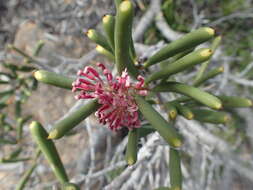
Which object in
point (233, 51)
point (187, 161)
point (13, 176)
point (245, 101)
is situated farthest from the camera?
point (233, 51)

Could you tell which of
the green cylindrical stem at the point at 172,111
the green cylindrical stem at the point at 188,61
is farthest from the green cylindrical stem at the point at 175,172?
the green cylindrical stem at the point at 188,61

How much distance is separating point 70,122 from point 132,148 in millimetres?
197

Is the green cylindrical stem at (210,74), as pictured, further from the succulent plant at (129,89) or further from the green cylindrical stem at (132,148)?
the green cylindrical stem at (132,148)

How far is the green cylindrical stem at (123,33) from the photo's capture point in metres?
0.58

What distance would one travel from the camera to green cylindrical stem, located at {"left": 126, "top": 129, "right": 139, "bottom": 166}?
75cm

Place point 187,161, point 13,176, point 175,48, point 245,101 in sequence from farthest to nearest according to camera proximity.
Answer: point 187,161 → point 13,176 → point 245,101 → point 175,48

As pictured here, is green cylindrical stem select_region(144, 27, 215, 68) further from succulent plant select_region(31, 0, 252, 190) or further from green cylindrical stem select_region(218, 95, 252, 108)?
green cylindrical stem select_region(218, 95, 252, 108)

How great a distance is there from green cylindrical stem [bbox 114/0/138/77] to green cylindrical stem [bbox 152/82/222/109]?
0.14 m

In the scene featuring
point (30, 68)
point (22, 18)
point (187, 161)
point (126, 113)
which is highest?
point (22, 18)

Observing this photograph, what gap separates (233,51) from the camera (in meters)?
2.98

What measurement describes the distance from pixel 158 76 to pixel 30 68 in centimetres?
143

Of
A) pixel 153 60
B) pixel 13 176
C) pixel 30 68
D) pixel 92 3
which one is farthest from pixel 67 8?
pixel 153 60

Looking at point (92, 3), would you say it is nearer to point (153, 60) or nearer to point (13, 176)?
point (13, 176)

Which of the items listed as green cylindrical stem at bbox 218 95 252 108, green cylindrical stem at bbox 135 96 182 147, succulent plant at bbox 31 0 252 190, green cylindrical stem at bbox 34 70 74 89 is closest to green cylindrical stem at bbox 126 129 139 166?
succulent plant at bbox 31 0 252 190
